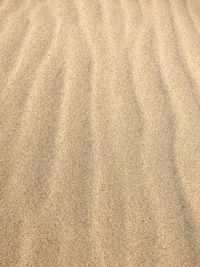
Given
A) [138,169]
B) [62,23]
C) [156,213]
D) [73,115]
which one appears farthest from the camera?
[62,23]

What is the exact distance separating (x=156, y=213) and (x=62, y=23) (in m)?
1.38

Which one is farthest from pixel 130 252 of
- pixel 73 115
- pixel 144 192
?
pixel 73 115

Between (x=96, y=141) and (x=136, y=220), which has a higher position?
(x=96, y=141)

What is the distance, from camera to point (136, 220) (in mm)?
1519

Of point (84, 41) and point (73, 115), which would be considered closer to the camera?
point (73, 115)

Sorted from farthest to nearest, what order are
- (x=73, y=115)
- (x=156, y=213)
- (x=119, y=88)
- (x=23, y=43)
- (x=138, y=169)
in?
(x=23, y=43) → (x=119, y=88) → (x=73, y=115) → (x=138, y=169) → (x=156, y=213)

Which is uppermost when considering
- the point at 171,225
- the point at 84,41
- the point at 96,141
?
the point at 84,41

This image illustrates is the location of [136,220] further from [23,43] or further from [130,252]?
[23,43]

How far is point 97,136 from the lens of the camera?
69.6 inches

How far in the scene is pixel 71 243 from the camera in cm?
143

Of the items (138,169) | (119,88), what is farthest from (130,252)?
(119,88)

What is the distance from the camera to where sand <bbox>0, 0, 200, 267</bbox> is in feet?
4.76

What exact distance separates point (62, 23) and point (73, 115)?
80 centimetres

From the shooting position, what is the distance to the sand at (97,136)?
1.45 meters
